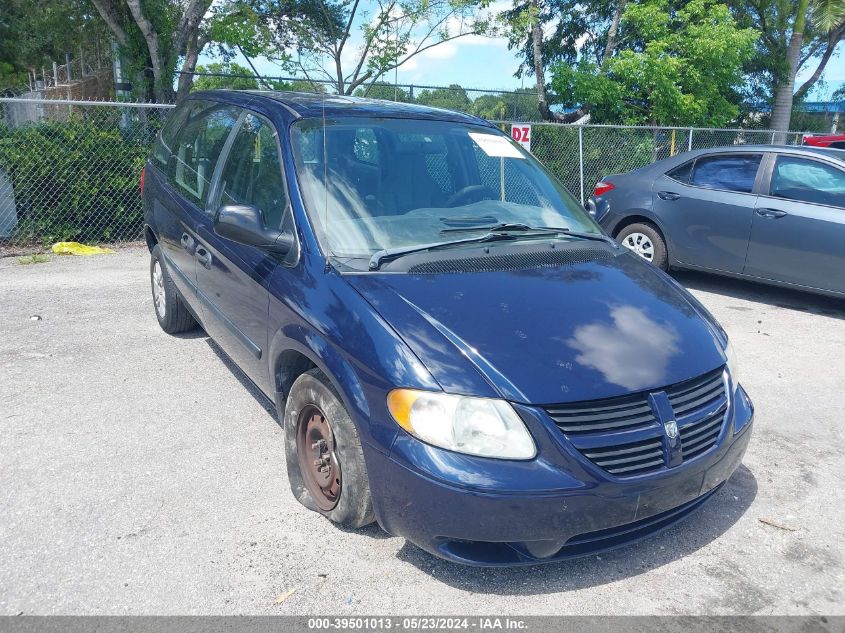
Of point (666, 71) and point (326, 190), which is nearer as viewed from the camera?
point (326, 190)

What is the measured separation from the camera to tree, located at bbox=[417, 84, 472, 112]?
15578mm

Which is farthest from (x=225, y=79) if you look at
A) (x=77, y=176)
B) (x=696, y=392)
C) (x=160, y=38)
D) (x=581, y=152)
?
(x=696, y=392)

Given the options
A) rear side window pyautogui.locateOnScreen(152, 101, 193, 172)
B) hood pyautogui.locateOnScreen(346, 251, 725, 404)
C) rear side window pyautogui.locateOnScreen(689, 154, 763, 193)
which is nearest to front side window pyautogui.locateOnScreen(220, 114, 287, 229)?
hood pyautogui.locateOnScreen(346, 251, 725, 404)

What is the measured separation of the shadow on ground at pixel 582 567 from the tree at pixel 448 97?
43.8ft

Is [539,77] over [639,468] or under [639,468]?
over

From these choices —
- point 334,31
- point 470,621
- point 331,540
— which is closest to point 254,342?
point 331,540

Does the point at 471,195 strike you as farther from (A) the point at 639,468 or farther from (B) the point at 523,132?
(B) the point at 523,132

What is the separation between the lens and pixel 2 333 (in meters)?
5.93

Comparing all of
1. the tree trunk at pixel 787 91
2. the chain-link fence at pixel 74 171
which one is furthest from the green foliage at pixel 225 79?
the tree trunk at pixel 787 91

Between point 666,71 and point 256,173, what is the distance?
12738mm

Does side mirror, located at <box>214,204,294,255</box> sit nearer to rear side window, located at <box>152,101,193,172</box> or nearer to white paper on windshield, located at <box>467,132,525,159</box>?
white paper on windshield, located at <box>467,132,525,159</box>

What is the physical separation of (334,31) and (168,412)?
11.4m

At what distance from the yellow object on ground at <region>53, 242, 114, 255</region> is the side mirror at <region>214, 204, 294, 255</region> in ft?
21.5

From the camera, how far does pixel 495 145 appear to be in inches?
174
